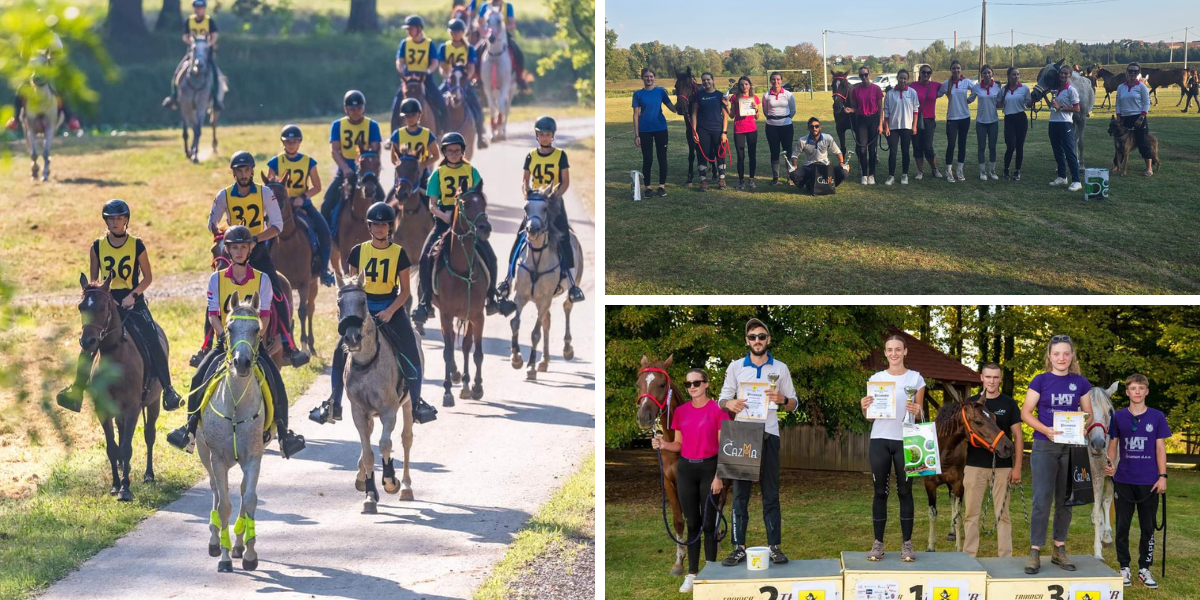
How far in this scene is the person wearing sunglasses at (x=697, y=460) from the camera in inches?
276

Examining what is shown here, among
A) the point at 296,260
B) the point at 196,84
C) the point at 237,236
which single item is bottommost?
the point at 296,260

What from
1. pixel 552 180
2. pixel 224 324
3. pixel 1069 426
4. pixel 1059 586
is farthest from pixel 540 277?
pixel 1059 586

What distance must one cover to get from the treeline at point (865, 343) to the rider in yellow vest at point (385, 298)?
1.80 meters

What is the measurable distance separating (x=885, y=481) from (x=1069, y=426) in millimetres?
1099

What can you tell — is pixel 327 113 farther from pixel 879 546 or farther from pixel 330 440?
pixel 879 546

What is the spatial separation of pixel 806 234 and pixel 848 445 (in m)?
4.34

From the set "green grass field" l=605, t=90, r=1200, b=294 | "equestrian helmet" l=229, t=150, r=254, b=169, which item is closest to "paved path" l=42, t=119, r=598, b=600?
"green grass field" l=605, t=90, r=1200, b=294

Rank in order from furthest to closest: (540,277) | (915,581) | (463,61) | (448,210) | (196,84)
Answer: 1. (196,84)
2. (463,61)
3. (540,277)
4. (448,210)
5. (915,581)

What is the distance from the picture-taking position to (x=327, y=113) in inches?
706

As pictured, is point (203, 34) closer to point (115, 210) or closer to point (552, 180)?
point (552, 180)

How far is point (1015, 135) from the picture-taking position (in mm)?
10844

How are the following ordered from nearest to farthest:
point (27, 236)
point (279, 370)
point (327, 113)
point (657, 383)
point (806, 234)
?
point (657, 383), point (279, 370), point (806, 234), point (27, 236), point (327, 113)

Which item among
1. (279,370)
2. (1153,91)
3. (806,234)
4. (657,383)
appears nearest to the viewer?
(657,383)

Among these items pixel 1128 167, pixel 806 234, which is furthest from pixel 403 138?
A: pixel 1128 167
